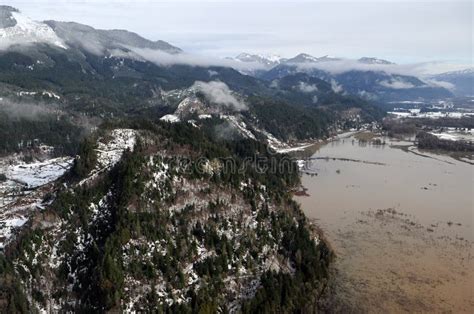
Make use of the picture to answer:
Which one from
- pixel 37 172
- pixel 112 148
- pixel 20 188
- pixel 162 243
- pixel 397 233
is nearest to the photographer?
pixel 162 243

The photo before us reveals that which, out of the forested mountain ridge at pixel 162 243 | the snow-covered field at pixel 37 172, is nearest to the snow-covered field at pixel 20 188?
the snow-covered field at pixel 37 172

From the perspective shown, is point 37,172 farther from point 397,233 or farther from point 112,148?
point 397,233

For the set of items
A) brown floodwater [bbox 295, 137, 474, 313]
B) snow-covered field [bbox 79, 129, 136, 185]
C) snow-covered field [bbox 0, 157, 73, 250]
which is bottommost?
brown floodwater [bbox 295, 137, 474, 313]

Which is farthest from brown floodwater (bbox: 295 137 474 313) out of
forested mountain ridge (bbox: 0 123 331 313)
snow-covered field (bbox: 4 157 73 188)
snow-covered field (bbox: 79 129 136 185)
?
snow-covered field (bbox: 4 157 73 188)

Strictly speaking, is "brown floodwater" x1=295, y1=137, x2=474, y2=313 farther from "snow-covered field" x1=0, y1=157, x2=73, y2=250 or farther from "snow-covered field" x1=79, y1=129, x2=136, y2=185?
"snow-covered field" x1=0, y1=157, x2=73, y2=250

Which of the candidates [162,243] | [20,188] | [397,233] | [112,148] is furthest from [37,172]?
[397,233]

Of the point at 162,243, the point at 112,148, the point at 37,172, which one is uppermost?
the point at 112,148

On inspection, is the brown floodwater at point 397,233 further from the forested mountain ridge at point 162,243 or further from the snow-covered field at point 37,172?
the snow-covered field at point 37,172

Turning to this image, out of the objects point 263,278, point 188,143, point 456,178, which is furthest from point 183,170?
point 456,178
